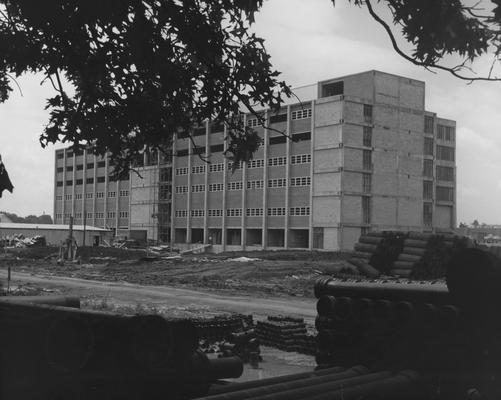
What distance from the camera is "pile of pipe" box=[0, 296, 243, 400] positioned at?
11.6ft

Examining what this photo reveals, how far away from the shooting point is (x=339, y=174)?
6316 cm

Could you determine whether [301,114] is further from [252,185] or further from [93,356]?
[93,356]

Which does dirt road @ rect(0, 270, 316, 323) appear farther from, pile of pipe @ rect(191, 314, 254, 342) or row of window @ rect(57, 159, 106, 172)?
row of window @ rect(57, 159, 106, 172)

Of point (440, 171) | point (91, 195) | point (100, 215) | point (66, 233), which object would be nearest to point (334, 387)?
point (440, 171)

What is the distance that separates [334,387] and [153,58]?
414 cm

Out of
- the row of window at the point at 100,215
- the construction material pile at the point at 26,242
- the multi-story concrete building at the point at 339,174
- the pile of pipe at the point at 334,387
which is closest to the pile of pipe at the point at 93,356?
the pile of pipe at the point at 334,387

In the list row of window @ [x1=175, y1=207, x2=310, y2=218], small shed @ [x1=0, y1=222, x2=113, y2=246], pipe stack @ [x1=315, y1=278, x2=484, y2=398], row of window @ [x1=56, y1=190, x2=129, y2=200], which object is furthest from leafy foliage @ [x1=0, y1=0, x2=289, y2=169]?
row of window @ [x1=56, y1=190, x2=129, y2=200]

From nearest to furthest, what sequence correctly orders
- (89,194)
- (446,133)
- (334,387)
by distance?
(334,387), (446,133), (89,194)

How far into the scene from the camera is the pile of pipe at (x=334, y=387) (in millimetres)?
4332

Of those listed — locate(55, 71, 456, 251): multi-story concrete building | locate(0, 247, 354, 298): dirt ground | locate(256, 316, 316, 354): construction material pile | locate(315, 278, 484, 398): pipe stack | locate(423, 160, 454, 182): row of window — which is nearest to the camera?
locate(315, 278, 484, 398): pipe stack

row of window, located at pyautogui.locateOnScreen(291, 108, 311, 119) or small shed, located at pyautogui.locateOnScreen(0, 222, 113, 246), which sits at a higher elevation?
row of window, located at pyautogui.locateOnScreen(291, 108, 311, 119)

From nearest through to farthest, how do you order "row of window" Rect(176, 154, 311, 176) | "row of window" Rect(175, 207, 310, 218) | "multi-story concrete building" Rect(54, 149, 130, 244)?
"row of window" Rect(175, 207, 310, 218) → "row of window" Rect(176, 154, 311, 176) → "multi-story concrete building" Rect(54, 149, 130, 244)

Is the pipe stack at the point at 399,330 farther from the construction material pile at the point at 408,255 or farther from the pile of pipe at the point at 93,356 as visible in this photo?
the construction material pile at the point at 408,255

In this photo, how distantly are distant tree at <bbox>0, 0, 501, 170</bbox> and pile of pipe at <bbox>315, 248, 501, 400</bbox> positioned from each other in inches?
90.0
